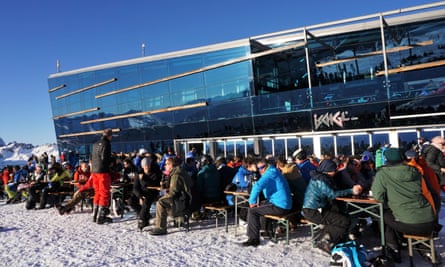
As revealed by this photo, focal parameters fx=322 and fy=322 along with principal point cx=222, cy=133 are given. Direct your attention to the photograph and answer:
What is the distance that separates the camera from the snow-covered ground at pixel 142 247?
456 cm

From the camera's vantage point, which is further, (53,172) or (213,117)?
(213,117)

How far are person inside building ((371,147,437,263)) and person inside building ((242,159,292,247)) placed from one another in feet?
4.40

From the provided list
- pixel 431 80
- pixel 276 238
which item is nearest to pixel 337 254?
pixel 276 238

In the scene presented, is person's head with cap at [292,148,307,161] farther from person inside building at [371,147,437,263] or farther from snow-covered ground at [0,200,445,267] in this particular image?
person inside building at [371,147,437,263]

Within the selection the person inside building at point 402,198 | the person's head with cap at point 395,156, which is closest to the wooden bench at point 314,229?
the person inside building at point 402,198

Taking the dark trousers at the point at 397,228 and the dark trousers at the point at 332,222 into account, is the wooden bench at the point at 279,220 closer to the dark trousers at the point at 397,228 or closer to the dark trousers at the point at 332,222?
the dark trousers at the point at 332,222

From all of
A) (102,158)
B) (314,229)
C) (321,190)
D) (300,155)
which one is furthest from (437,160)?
(102,158)

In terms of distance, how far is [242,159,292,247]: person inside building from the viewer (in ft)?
16.5

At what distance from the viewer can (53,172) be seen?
32.3 ft

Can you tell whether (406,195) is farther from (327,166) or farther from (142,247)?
(142,247)

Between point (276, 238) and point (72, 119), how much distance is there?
24938 millimetres

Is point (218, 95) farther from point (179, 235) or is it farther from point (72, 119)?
point (72, 119)

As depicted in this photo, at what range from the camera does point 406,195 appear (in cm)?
386

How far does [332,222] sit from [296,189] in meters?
1.06
